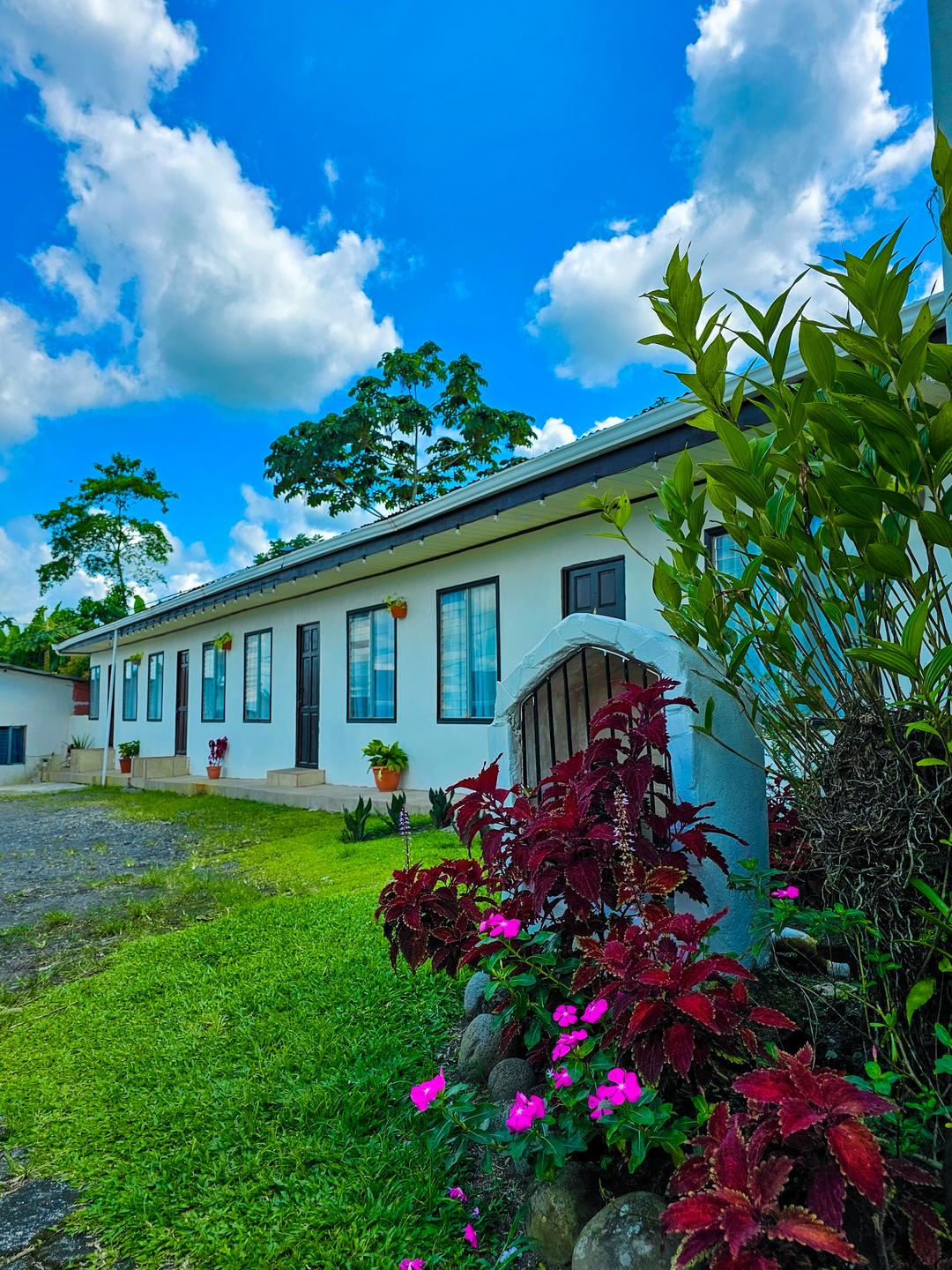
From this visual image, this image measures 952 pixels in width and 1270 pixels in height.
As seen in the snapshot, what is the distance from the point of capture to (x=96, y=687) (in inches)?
806

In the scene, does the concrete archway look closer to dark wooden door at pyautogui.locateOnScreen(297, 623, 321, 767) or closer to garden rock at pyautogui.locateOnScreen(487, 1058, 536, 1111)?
garden rock at pyautogui.locateOnScreen(487, 1058, 536, 1111)

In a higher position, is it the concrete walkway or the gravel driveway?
the concrete walkway

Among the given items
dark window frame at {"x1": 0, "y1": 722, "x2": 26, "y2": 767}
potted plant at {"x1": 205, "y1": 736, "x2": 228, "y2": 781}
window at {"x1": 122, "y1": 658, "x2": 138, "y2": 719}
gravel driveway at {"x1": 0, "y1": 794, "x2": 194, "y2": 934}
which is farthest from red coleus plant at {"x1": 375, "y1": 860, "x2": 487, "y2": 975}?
dark window frame at {"x1": 0, "y1": 722, "x2": 26, "y2": 767}

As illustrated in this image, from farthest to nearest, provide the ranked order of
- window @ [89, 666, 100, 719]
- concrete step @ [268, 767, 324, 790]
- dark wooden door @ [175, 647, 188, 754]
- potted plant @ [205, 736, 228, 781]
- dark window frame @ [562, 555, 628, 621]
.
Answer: window @ [89, 666, 100, 719] < dark wooden door @ [175, 647, 188, 754] < potted plant @ [205, 736, 228, 781] < concrete step @ [268, 767, 324, 790] < dark window frame @ [562, 555, 628, 621]

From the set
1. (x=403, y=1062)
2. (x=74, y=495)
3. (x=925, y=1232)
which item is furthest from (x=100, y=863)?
(x=74, y=495)

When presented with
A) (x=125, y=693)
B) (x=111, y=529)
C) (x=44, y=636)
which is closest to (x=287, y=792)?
(x=125, y=693)

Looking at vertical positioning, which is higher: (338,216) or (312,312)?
(338,216)

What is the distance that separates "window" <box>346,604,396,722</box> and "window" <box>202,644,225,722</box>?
172 inches

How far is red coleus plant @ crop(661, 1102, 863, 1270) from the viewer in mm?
1096

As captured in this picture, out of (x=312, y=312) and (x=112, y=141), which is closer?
(x=112, y=141)

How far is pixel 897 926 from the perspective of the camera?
5.43ft

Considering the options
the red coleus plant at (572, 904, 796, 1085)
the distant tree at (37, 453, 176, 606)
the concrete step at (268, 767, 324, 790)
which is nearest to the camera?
the red coleus plant at (572, 904, 796, 1085)

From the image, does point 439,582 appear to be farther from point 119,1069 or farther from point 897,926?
point 897,926

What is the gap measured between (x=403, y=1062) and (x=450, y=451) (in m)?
20.3
